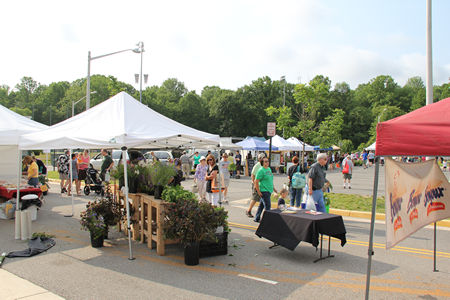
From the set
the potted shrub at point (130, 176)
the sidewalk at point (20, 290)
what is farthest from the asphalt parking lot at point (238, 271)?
the potted shrub at point (130, 176)

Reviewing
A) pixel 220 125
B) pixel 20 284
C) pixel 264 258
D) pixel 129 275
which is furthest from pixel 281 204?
pixel 220 125

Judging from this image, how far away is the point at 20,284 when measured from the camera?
17.0 ft

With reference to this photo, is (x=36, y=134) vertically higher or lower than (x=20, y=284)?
higher

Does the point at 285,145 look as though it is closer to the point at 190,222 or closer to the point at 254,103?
the point at 190,222

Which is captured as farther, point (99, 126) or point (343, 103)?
point (343, 103)

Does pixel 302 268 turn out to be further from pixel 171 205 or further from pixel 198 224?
pixel 171 205

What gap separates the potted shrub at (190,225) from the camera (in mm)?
6000

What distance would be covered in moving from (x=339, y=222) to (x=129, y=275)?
3.88 metres

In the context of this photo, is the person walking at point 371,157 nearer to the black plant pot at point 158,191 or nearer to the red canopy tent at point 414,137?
the black plant pot at point 158,191

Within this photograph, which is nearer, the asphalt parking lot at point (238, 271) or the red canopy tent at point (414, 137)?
the red canopy tent at point (414, 137)

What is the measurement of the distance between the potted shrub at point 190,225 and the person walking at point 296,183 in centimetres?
438

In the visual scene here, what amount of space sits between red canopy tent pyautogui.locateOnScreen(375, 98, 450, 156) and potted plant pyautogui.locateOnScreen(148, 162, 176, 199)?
4.42 meters

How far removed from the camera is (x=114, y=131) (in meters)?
6.89

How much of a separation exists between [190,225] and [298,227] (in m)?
1.95
